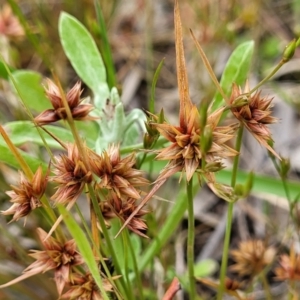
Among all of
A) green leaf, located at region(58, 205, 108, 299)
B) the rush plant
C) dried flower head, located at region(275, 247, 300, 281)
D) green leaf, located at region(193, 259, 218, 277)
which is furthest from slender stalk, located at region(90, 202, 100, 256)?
green leaf, located at region(193, 259, 218, 277)

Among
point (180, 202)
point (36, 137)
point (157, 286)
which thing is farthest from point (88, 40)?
point (157, 286)

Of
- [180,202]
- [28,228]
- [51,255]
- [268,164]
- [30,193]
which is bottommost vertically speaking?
[268,164]

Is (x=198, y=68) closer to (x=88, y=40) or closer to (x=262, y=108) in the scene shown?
(x=88, y=40)

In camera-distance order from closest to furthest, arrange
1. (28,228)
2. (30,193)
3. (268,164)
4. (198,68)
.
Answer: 1. (30,193)
2. (28,228)
3. (268,164)
4. (198,68)

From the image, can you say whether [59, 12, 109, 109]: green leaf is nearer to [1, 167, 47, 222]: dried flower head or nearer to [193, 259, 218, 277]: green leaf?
[1, 167, 47, 222]: dried flower head

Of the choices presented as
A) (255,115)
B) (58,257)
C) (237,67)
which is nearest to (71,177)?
(58,257)

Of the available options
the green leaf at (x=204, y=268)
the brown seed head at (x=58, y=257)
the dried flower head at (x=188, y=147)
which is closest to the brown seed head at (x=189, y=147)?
the dried flower head at (x=188, y=147)
